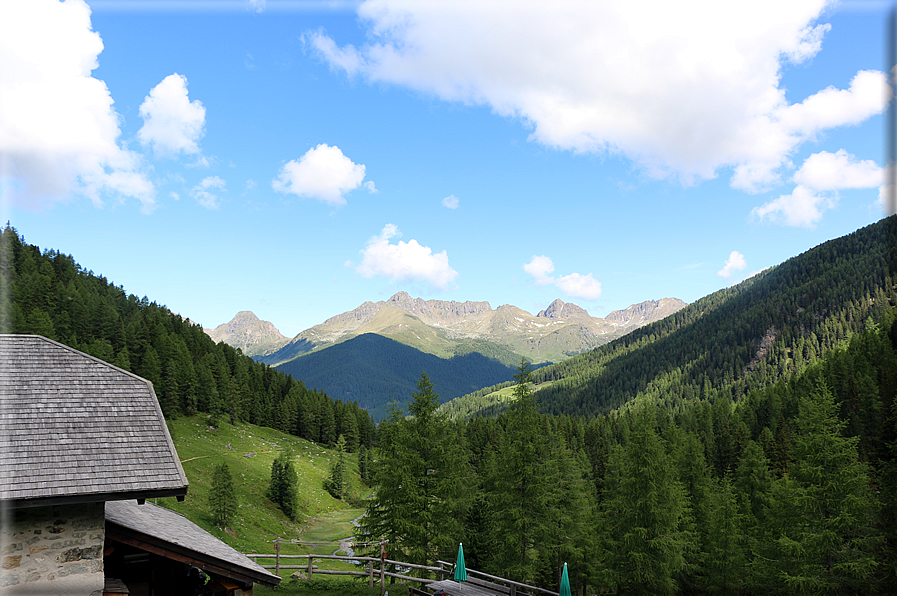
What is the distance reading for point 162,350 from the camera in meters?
95.4

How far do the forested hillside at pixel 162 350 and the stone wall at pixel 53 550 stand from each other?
251ft

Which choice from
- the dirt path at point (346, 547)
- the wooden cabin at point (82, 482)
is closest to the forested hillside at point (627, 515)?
the wooden cabin at point (82, 482)

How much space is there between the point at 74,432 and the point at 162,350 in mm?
100468

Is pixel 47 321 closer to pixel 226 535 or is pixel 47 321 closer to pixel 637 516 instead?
pixel 226 535

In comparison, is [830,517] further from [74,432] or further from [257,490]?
[257,490]

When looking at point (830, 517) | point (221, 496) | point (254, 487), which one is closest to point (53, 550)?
point (830, 517)

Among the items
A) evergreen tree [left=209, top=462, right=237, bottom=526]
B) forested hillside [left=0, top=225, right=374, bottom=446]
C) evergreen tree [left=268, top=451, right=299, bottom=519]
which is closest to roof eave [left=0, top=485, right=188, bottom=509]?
evergreen tree [left=209, top=462, right=237, bottom=526]

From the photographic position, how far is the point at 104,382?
11.1 meters

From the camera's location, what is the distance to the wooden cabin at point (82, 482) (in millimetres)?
8953

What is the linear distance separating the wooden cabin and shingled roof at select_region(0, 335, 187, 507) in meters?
0.02

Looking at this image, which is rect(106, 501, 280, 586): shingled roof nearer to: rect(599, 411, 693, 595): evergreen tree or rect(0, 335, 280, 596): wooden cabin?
rect(0, 335, 280, 596): wooden cabin

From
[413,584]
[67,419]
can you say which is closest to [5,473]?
[67,419]

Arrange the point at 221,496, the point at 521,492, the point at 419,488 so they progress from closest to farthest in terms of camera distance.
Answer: the point at 419,488 < the point at 521,492 < the point at 221,496

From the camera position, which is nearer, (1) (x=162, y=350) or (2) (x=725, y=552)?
(2) (x=725, y=552)
